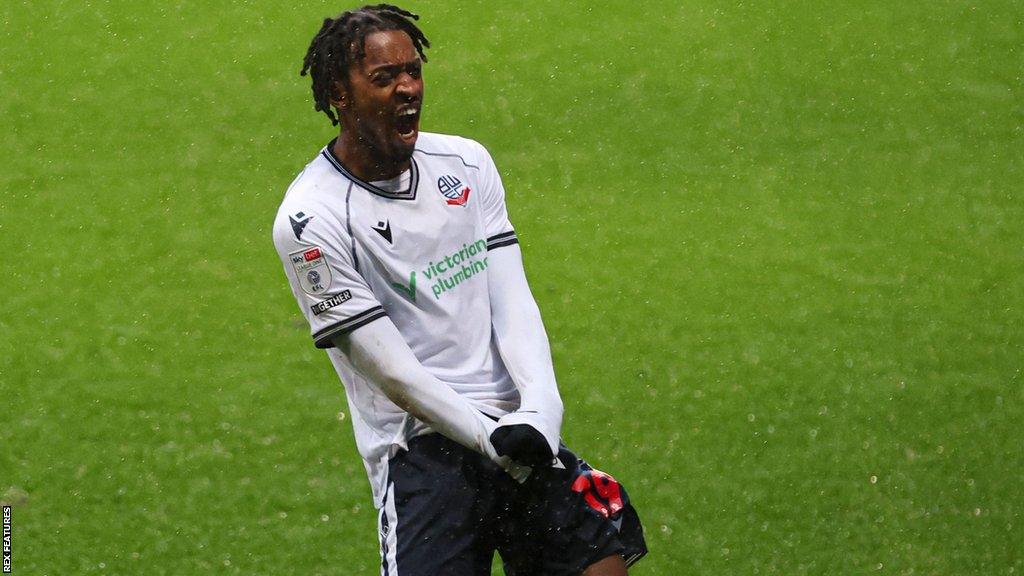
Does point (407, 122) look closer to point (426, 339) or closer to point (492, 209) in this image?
point (492, 209)

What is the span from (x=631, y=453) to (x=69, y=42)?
213cm

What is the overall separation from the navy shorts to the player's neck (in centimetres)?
44

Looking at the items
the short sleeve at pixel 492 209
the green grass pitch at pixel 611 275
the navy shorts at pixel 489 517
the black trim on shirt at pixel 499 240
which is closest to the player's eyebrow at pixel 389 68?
the short sleeve at pixel 492 209

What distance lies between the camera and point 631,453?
3.80 m

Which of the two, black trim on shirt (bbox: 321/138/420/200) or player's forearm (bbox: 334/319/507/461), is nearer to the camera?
player's forearm (bbox: 334/319/507/461)

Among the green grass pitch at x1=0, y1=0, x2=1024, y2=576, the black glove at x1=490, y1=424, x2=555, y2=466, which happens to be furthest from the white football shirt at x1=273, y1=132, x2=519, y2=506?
the green grass pitch at x1=0, y1=0, x2=1024, y2=576

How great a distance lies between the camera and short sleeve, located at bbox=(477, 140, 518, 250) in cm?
230

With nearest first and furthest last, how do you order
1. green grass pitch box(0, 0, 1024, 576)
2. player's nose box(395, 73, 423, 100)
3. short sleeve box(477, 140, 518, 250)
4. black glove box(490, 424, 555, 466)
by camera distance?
1. black glove box(490, 424, 555, 466)
2. player's nose box(395, 73, 423, 100)
3. short sleeve box(477, 140, 518, 250)
4. green grass pitch box(0, 0, 1024, 576)

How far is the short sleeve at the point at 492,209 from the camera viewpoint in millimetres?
2299

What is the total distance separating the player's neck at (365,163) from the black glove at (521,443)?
47 centimetres

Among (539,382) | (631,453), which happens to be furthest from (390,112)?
(631,453)

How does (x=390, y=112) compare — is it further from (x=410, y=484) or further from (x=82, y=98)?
(x=82, y=98)

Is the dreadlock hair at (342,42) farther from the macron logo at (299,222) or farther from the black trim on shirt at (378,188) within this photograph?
the macron logo at (299,222)

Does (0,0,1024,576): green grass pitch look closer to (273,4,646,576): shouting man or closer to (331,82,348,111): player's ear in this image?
(273,4,646,576): shouting man
